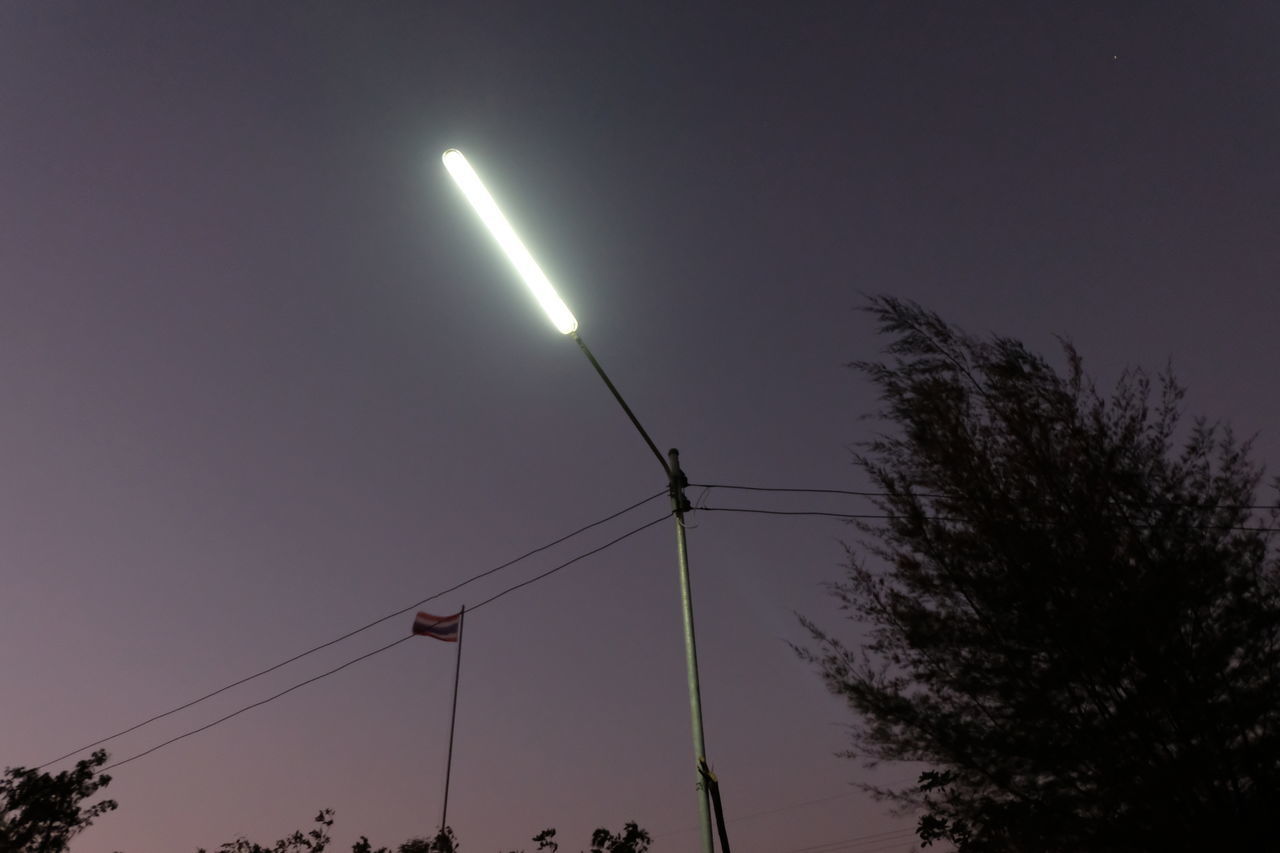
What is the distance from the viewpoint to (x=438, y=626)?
23.5m

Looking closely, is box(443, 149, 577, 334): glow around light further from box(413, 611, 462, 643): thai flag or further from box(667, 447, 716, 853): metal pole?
box(413, 611, 462, 643): thai flag

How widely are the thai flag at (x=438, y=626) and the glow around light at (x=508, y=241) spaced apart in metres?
17.8

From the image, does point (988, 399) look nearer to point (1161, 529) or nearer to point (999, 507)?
point (999, 507)

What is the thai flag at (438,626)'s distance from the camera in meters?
23.2

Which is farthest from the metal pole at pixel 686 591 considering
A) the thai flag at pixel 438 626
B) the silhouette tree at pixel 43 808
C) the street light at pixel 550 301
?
the silhouette tree at pixel 43 808

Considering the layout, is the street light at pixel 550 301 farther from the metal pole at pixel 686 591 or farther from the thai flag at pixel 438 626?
the thai flag at pixel 438 626

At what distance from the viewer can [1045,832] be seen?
8.80m

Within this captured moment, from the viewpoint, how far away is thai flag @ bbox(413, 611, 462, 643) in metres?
23.2

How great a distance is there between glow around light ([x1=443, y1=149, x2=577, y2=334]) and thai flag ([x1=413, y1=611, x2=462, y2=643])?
17819 mm

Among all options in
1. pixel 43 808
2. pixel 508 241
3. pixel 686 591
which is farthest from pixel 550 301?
pixel 43 808

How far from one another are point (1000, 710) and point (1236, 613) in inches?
118

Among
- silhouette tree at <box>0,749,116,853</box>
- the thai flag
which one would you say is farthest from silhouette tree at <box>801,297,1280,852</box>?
silhouette tree at <box>0,749,116,853</box>

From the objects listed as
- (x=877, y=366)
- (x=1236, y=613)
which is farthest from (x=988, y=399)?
(x=1236, y=613)

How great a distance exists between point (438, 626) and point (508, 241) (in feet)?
61.6
